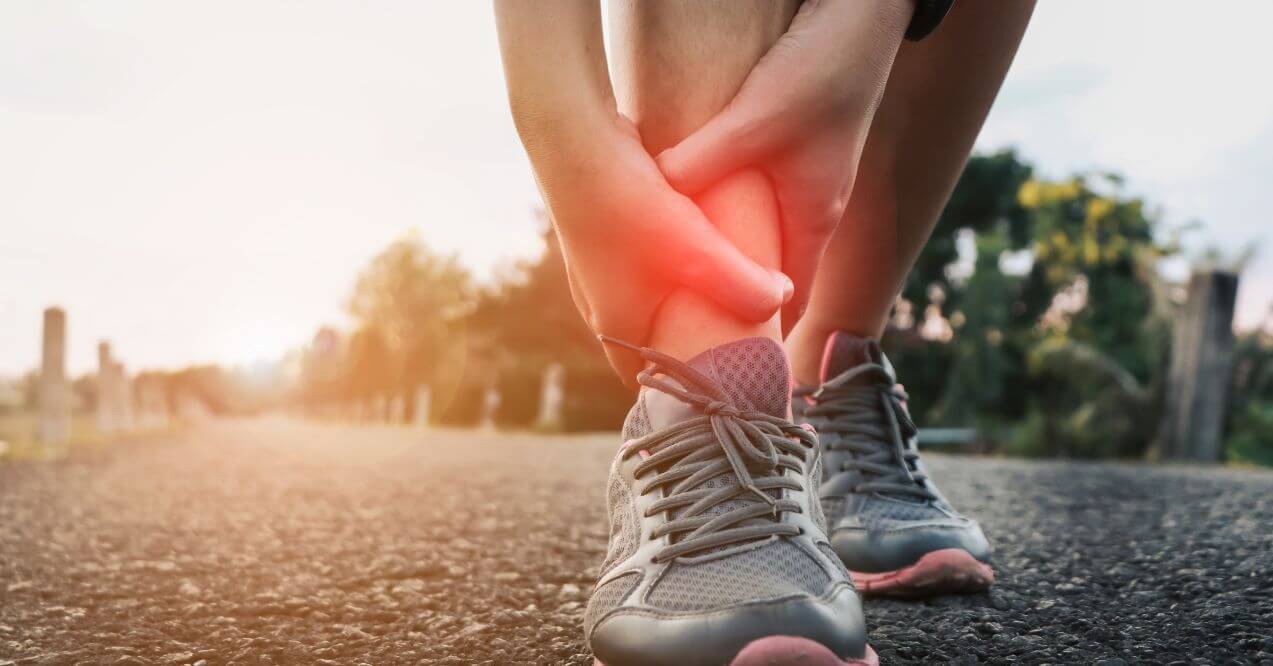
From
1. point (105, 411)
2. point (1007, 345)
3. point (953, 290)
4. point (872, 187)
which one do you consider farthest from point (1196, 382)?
point (953, 290)

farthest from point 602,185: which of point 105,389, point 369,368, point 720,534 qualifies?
point 369,368

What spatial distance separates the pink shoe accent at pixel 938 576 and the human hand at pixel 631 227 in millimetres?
629

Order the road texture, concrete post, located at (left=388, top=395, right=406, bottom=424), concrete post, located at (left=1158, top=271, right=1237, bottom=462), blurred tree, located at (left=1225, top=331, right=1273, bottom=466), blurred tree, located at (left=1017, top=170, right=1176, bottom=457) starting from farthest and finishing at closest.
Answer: concrete post, located at (left=388, top=395, right=406, bottom=424), blurred tree, located at (left=1017, top=170, right=1176, bottom=457), blurred tree, located at (left=1225, top=331, right=1273, bottom=466), concrete post, located at (left=1158, top=271, right=1237, bottom=462), the road texture

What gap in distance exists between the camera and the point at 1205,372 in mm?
6355

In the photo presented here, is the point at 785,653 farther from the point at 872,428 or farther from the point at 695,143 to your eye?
the point at 872,428

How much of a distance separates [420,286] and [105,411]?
24.6 m

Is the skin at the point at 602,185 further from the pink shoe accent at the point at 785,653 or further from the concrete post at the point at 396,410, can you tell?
the concrete post at the point at 396,410

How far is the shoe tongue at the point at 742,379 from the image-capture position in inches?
44.4

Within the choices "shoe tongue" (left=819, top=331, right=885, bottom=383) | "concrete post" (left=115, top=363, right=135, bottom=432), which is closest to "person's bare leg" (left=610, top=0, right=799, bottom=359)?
"shoe tongue" (left=819, top=331, right=885, bottom=383)

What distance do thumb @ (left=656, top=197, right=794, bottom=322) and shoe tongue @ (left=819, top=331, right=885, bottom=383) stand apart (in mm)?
682

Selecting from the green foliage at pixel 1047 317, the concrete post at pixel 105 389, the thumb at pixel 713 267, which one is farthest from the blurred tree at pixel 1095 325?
the concrete post at pixel 105 389

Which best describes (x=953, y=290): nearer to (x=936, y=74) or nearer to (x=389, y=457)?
(x=389, y=457)

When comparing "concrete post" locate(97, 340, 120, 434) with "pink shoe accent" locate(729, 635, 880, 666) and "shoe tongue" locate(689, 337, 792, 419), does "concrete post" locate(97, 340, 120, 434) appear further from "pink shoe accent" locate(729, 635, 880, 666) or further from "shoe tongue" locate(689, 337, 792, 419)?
"pink shoe accent" locate(729, 635, 880, 666)

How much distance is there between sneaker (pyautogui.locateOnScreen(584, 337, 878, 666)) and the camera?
958 millimetres
